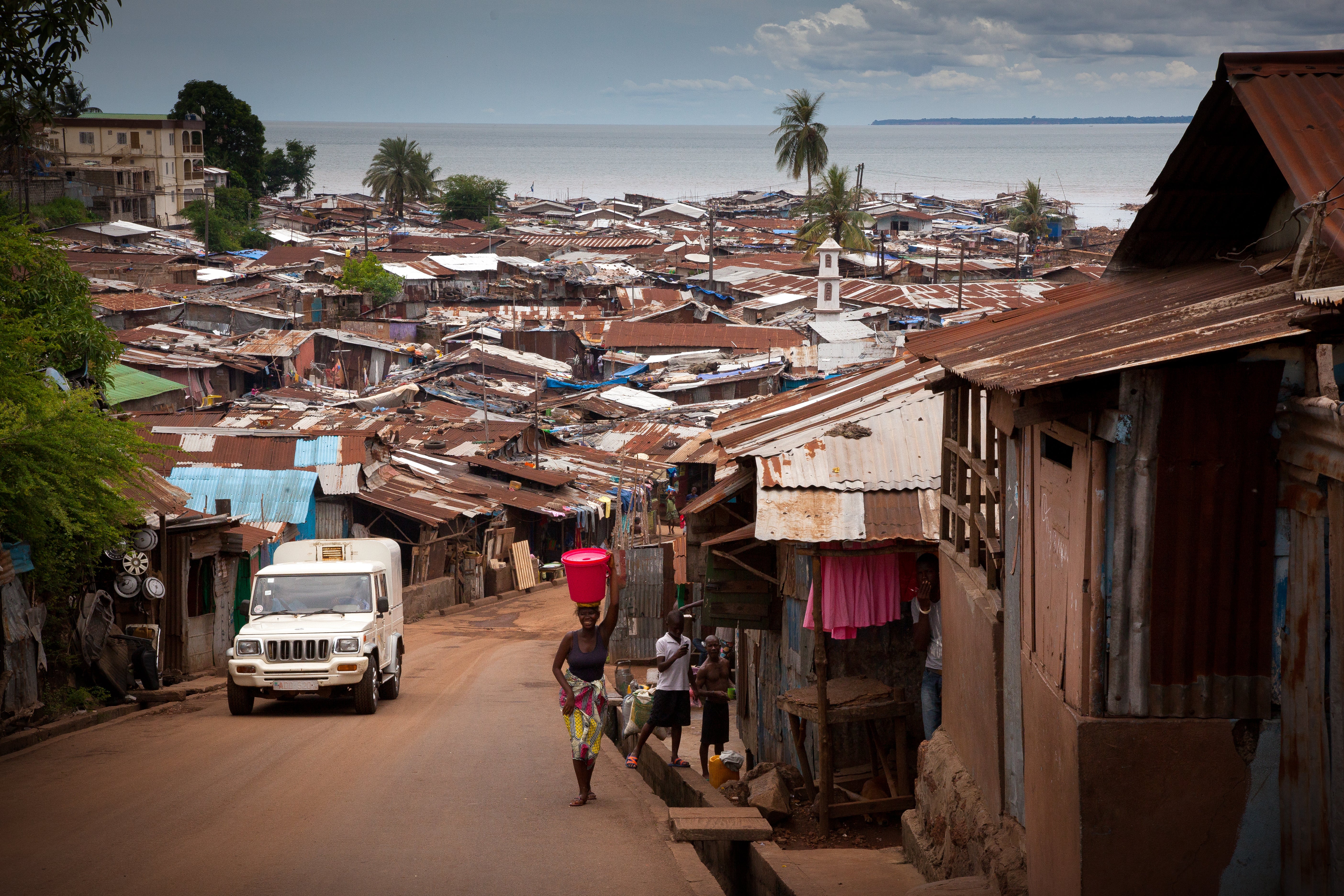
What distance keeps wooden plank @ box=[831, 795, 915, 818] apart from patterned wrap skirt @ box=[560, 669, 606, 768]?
86.0 inches

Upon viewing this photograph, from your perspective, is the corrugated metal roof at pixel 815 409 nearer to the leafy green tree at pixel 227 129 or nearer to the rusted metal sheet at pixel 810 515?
the rusted metal sheet at pixel 810 515

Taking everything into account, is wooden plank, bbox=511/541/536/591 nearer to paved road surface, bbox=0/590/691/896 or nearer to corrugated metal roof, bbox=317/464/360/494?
corrugated metal roof, bbox=317/464/360/494

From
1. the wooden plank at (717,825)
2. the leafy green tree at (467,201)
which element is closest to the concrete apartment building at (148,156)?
the leafy green tree at (467,201)

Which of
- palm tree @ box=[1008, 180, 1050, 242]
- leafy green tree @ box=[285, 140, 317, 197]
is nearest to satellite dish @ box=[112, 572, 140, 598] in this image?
palm tree @ box=[1008, 180, 1050, 242]

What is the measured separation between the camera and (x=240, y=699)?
1426 centimetres

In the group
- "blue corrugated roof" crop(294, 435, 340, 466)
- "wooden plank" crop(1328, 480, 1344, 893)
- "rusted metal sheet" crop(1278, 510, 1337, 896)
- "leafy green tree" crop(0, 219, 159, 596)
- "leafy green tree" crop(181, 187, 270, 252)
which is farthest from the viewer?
"leafy green tree" crop(181, 187, 270, 252)

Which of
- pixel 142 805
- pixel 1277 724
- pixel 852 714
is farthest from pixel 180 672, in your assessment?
pixel 1277 724

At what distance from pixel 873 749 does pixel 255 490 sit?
19138 millimetres

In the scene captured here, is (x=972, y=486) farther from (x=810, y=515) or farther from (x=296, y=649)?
(x=296, y=649)

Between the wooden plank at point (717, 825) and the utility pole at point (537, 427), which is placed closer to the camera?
the wooden plank at point (717, 825)

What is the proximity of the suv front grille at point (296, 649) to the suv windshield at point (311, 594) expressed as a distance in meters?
1.06

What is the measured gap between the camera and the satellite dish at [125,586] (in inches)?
671

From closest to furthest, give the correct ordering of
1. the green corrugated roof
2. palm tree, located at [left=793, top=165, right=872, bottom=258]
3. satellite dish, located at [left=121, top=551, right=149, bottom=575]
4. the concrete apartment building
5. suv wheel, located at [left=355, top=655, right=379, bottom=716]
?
1. suv wheel, located at [left=355, top=655, right=379, bottom=716]
2. satellite dish, located at [left=121, top=551, right=149, bottom=575]
3. the green corrugated roof
4. palm tree, located at [left=793, top=165, right=872, bottom=258]
5. the concrete apartment building

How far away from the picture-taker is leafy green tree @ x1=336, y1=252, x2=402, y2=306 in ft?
213
